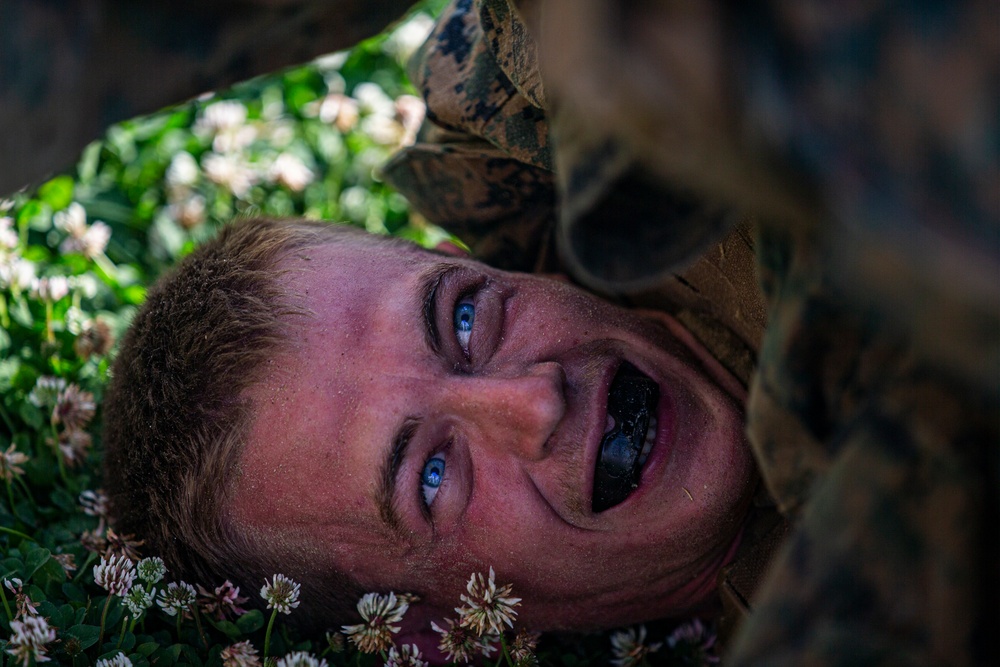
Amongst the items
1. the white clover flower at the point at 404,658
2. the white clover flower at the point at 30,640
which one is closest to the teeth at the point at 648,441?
the white clover flower at the point at 404,658

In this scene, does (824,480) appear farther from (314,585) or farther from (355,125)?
(355,125)

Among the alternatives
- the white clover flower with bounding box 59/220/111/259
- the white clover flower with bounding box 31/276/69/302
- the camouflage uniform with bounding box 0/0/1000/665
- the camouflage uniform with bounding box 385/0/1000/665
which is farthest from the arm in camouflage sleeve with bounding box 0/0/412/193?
the white clover flower with bounding box 59/220/111/259

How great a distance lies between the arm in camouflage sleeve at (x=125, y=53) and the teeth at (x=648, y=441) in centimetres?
95

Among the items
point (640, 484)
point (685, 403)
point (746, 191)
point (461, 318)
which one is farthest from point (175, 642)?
point (746, 191)

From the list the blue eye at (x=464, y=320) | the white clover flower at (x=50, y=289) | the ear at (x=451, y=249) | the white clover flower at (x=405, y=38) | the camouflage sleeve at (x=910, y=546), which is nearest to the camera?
the camouflage sleeve at (x=910, y=546)

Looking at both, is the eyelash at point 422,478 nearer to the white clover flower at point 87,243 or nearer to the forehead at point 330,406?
the forehead at point 330,406

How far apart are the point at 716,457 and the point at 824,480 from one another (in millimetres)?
816

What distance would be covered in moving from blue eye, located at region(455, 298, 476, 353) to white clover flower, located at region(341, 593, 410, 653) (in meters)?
0.54

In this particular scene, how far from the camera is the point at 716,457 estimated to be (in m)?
1.80

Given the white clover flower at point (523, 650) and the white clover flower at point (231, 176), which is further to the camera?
the white clover flower at point (231, 176)

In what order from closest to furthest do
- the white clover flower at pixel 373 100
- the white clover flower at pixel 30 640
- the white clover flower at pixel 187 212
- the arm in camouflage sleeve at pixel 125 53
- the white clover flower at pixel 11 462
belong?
1. the arm in camouflage sleeve at pixel 125 53
2. the white clover flower at pixel 30 640
3. the white clover flower at pixel 11 462
4. the white clover flower at pixel 187 212
5. the white clover flower at pixel 373 100

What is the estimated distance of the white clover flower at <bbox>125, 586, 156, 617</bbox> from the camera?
5.72 ft

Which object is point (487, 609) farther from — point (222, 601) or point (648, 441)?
point (222, 601)

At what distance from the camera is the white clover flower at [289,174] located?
325 centimetres
